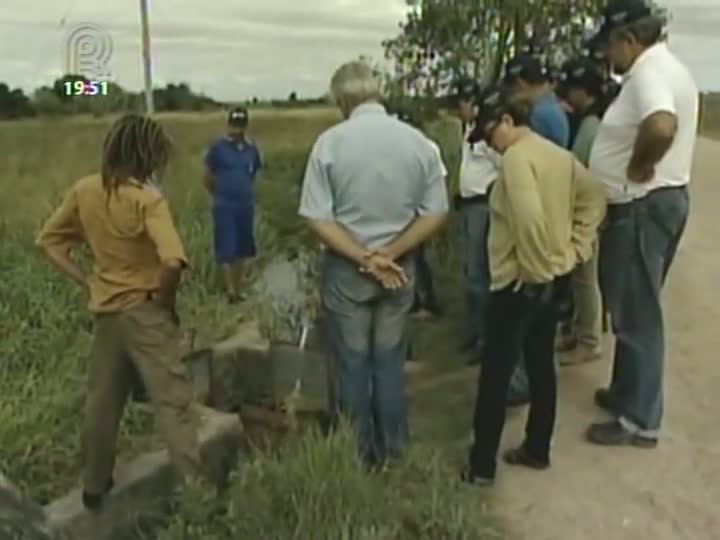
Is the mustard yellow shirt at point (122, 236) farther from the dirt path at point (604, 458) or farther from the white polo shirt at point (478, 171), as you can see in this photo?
the white polo shirt at point (478, 171)

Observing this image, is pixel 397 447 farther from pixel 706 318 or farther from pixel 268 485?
pixel 706 318

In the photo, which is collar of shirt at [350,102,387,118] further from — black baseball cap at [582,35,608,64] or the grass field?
black baseball cap at [582,35,608,64]

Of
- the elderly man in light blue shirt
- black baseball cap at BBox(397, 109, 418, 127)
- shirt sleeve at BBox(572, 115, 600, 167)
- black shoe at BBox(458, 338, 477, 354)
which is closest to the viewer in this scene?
the elderly man in light blue shirt

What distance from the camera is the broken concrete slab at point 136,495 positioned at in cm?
444

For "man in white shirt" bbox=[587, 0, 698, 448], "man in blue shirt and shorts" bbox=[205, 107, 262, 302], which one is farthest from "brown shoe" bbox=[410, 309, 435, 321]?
"man in white shirt" bbox=[587, 0, 698, 448]

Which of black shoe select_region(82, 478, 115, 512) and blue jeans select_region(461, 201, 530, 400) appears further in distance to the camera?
blue jeans select_region(461, 201, 530, 400)

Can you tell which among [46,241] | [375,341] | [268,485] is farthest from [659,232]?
[46,241]

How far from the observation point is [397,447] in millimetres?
4777

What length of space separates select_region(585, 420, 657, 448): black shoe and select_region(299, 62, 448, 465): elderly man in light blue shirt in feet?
3.26

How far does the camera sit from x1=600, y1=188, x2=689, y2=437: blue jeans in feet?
16.0

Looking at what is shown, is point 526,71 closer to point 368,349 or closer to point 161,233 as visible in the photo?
point 368,349

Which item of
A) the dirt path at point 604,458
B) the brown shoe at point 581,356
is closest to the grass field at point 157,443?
the dirt path at point 604,458

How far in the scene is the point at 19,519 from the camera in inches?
163

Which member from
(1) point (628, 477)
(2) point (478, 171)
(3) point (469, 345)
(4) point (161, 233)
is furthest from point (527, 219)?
(3) point (469, 345)
